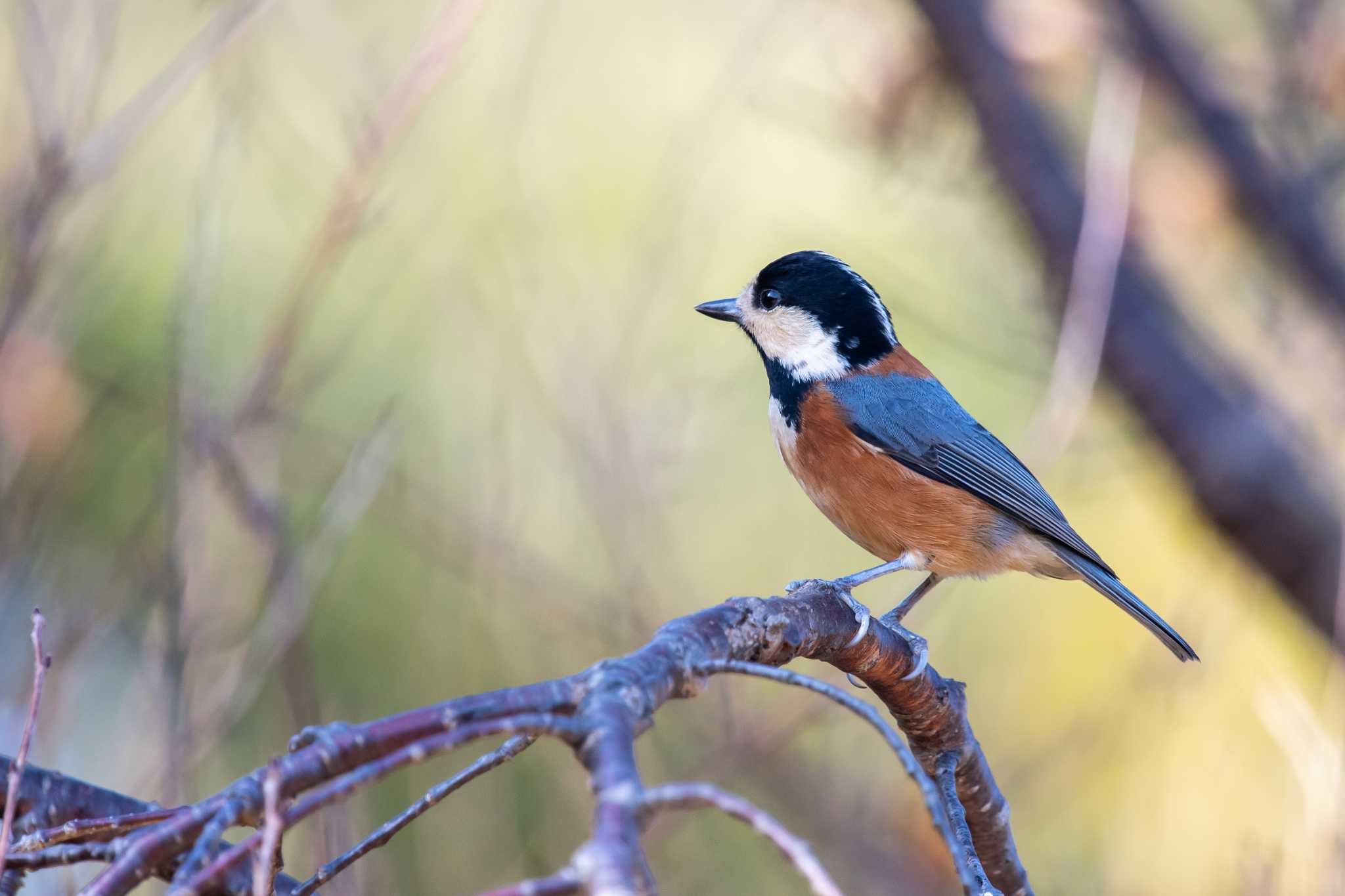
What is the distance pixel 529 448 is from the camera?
4.79 m

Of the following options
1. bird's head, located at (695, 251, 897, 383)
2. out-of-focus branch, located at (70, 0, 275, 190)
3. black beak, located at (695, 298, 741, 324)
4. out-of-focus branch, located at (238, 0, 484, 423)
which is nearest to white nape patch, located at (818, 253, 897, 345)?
bird's head, located at (695, 251, 897, 383)

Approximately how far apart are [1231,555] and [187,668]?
4.05 metres

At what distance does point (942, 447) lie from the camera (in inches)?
146

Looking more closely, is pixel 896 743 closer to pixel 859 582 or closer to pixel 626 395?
pixel 859 582

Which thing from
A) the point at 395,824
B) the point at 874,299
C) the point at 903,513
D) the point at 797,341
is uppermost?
the point at 874,299

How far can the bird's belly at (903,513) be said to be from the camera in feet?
11.6

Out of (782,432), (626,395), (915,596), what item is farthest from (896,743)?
(626,395)

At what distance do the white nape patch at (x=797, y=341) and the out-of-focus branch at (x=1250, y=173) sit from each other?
6.93ft

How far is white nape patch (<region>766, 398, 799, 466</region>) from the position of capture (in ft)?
12.1

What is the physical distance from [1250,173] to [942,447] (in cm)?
227

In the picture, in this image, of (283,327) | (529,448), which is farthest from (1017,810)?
(283,327)

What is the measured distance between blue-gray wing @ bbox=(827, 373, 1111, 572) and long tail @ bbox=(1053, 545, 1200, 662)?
0.09 feet

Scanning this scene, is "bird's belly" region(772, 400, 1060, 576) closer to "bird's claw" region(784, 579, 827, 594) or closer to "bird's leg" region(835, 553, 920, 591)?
"bird's leg" region(835, 553, 920, 591)

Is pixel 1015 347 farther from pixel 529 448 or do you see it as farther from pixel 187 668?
pixel 187 668
